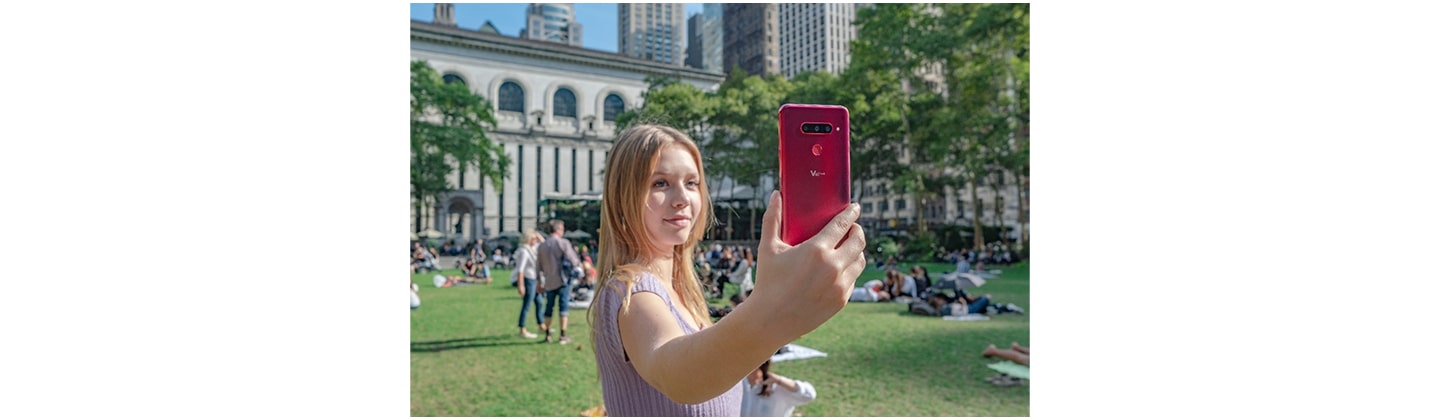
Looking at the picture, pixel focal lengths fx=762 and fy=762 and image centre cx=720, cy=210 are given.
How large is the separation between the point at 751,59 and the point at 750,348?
17.7m

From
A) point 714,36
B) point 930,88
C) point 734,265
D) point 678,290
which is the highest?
point 714,36

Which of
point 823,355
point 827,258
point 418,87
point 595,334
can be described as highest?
point 418,87

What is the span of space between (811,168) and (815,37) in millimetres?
18256

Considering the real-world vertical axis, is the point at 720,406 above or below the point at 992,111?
below

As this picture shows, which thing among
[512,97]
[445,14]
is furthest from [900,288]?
[445,14]

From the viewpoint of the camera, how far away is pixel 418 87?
1848 centimetres

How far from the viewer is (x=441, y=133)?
18.9 meters

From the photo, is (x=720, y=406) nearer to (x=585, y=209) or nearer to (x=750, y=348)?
(x=750, y=348)

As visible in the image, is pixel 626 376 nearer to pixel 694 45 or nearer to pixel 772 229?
pixel 772 229

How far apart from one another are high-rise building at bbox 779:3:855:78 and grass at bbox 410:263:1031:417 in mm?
9126

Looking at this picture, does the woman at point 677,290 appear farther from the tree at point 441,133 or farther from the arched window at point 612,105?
the arched window at point 612,105

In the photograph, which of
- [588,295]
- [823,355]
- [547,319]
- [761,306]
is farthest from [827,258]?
[588,295]

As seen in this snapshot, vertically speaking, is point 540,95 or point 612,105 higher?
point 540,95

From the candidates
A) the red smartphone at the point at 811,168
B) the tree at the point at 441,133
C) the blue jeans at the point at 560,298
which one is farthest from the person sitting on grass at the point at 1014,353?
the tree at the point at 441,133
